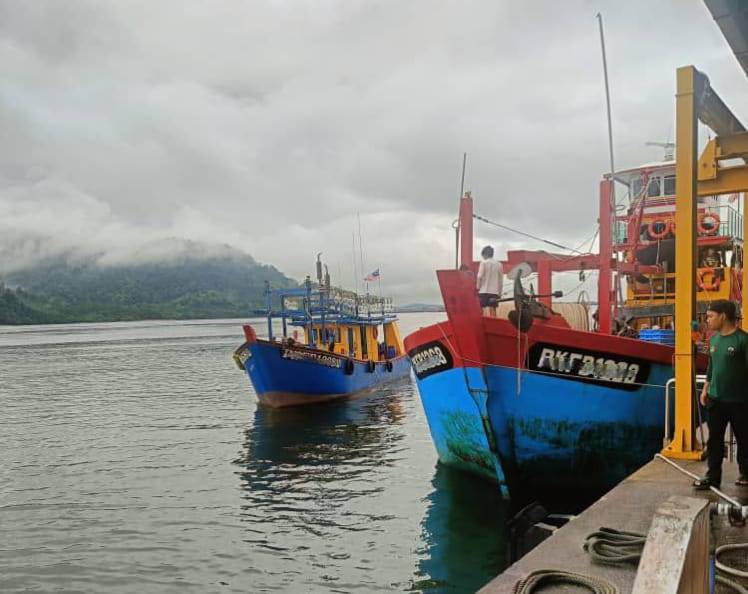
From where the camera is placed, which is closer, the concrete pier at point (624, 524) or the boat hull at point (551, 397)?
the concrete pier at point (624, 524)

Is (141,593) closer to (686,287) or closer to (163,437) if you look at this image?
(686,287)

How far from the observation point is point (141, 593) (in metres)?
7.85

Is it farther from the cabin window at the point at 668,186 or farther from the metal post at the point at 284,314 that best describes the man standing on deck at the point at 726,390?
the metal post at the point at 284,314

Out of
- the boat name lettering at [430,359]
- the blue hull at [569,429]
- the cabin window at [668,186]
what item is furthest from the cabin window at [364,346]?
the blue hull at [569,429]

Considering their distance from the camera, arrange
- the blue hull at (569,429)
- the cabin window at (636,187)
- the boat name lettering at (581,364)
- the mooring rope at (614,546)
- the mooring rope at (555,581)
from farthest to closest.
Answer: the cabin window at (636,187) → the blue hull at (569,429) → the boat name lettering at (581,364) → the mooring rope at (614,546) → the mooring rope at (555,581)

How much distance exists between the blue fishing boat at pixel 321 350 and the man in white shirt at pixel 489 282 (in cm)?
1060

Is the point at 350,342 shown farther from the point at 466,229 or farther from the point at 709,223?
the point at 466,229

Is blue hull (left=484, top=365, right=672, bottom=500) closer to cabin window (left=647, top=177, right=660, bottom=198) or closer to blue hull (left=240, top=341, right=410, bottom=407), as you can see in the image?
cabin window (left=647, top=177, right=660, bottom=198)

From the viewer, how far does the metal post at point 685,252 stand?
7.23 meters

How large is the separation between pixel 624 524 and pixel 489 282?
5.23 meters

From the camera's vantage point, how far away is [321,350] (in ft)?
71.9

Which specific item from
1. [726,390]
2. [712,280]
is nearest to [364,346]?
[712,280]

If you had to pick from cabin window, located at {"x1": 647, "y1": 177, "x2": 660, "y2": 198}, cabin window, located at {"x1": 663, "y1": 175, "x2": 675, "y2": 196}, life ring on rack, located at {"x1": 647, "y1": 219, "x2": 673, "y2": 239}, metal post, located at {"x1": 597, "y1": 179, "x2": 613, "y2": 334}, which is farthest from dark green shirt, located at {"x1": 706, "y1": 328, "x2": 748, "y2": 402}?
cabin window, located at {"x1": 647, "y1": 177, "x2": 660, "y2": 198}

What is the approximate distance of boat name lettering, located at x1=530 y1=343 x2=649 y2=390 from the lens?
9.19 m
